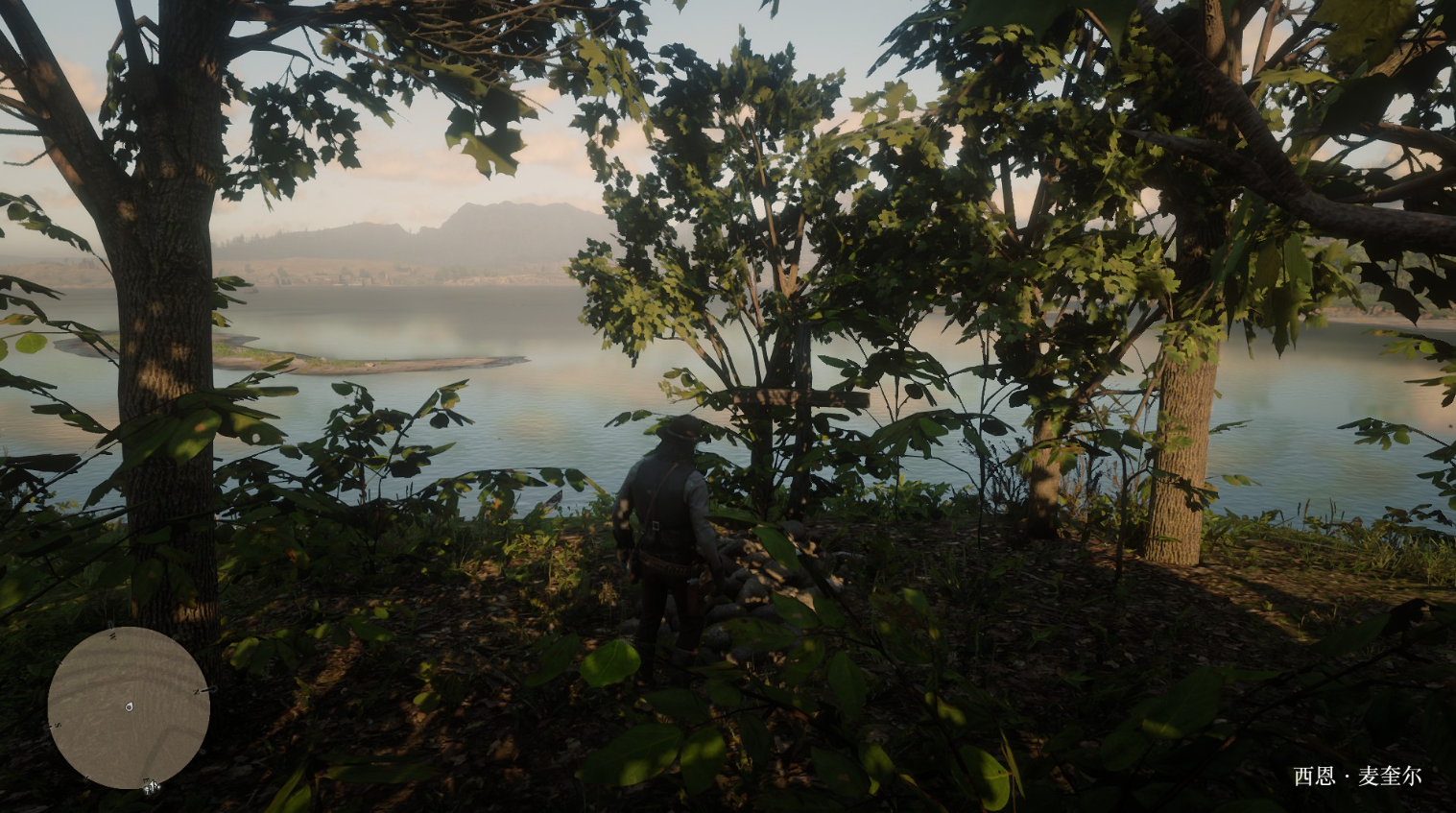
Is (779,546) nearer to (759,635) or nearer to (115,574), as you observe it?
(759,635)

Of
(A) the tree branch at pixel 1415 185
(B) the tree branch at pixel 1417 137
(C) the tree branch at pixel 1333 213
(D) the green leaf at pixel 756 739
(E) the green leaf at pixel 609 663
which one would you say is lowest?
(D) the green leaf at pixel 756 739

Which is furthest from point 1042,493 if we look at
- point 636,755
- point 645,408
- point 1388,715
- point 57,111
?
point 645,408

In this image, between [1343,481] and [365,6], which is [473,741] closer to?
[365,6]

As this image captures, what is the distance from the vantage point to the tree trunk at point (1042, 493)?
7199mm

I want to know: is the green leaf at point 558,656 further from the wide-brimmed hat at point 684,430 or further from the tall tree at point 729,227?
the tall tree at point 729,227

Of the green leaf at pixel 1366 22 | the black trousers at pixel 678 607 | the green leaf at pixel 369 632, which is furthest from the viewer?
the black trousers at pixel 678 607

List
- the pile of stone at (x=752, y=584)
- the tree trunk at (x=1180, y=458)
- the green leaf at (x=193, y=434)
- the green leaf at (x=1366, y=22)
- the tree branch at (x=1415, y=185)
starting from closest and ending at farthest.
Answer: the green leaf at (x=1366, y=22) → the tree branch at (x=1415, y=185) → the green leaf at (x=193, y=434) → the pile of stone at (x=752, y=584) → the tree trunk at (x=1180, y=458)

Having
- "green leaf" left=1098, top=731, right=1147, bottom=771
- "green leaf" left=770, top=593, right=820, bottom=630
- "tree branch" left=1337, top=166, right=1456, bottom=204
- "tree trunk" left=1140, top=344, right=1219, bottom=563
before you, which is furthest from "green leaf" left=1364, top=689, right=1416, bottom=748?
"tree trunk" left=1140, top=344, right=1219, bottom=563

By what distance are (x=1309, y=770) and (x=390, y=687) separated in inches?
179

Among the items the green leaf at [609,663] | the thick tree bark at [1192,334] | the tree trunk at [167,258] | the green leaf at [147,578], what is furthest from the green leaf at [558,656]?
the thick tree bark at [1192,334]

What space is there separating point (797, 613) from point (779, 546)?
0.75ft

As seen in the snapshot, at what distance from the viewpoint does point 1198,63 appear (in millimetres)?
1568

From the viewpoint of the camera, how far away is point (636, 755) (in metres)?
1.15

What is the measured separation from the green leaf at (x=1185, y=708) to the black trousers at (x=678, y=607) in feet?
11.8
